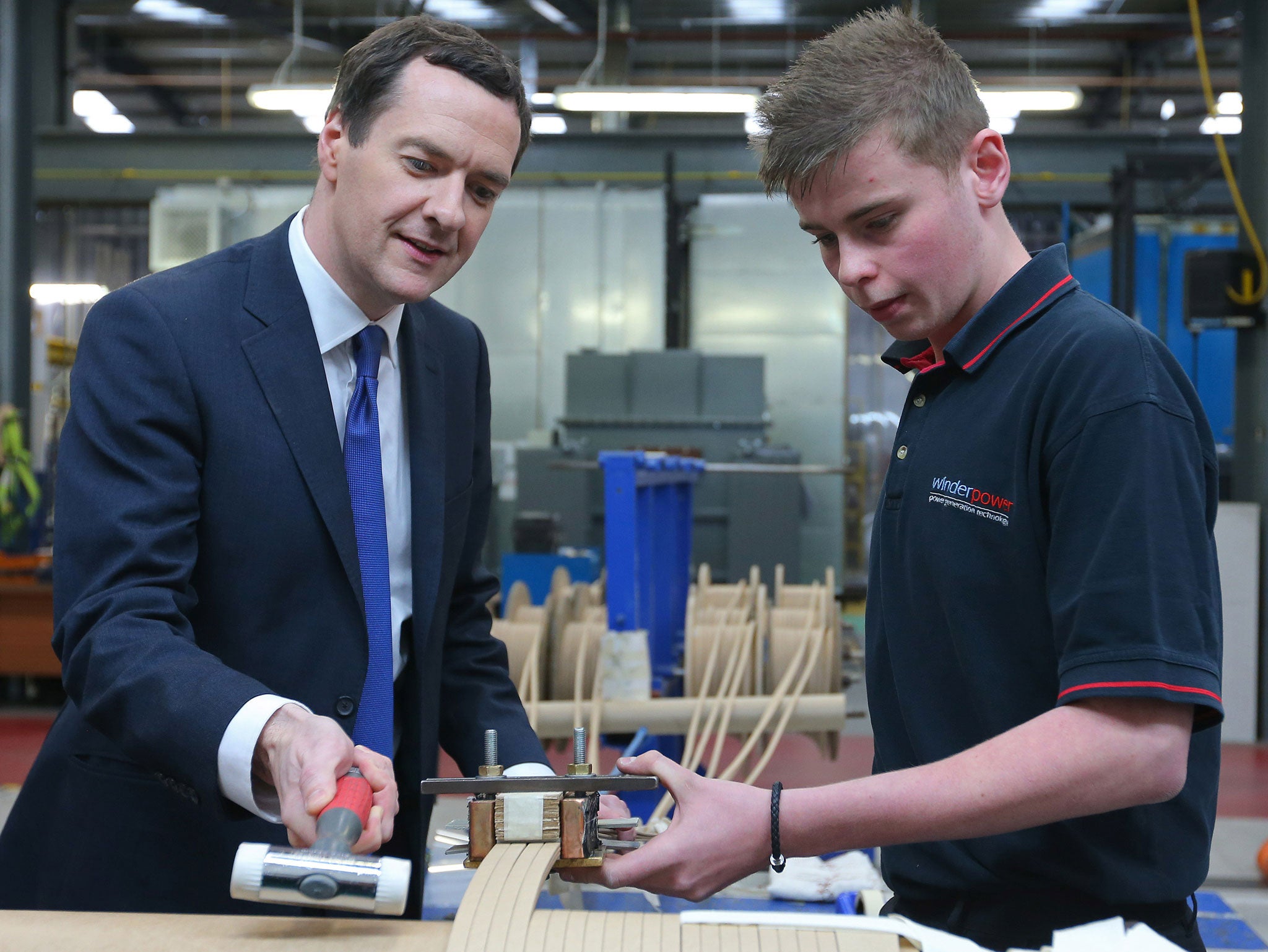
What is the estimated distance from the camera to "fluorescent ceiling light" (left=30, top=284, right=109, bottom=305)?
11125 millimetres

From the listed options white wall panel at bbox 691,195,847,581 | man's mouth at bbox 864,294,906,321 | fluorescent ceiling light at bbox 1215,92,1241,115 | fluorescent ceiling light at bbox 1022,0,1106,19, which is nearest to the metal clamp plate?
man's mouth at bbox 864,294,906,321

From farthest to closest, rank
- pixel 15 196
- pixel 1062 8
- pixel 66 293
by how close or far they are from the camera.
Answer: pixel 66 293 < pixel 1062 8 < pixel 15 196

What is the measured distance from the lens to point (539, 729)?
3.05 meters

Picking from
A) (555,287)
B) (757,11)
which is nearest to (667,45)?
(757,11)

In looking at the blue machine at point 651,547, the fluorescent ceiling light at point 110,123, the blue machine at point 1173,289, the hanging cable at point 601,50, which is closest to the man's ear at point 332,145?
the blue machine at point 651,547

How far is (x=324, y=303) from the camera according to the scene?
1.35 meters

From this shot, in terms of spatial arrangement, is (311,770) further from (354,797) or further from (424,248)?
(424,248)

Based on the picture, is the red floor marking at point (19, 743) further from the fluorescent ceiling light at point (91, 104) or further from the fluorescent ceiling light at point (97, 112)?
the fluorescent ceiling light at point (91, 104)

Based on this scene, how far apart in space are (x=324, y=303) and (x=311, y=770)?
2.03ft

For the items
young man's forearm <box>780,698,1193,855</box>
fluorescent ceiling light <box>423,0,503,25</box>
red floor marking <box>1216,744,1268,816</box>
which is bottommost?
red floor marking <box>1216,744,1268,816</box>

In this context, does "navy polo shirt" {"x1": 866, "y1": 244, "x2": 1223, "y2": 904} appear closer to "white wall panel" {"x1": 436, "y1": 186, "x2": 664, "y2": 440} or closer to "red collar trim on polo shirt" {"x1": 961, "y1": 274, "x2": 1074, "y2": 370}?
"red collar trim on polo shirt" {"x1": 961, "y1": 274, "x2": 1074, "y2": 370}

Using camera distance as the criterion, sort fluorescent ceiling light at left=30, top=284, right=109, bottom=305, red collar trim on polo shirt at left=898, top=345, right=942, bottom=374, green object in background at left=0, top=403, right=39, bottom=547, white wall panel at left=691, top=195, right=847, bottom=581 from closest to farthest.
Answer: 1. red collar trim on polo shirt at left=898, top=345, right=942, bottom=374
2. green object in background at left=0, top=403, right=39, bottom=547
3. white wall panel at left=691, top=195, right=847, bottom=581
4. fluorescent ceiling light at left=30, top=284, right=109, bottom=305

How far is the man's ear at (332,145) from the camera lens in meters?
1.33

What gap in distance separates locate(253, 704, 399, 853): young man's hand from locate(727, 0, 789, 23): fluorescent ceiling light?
996cm
